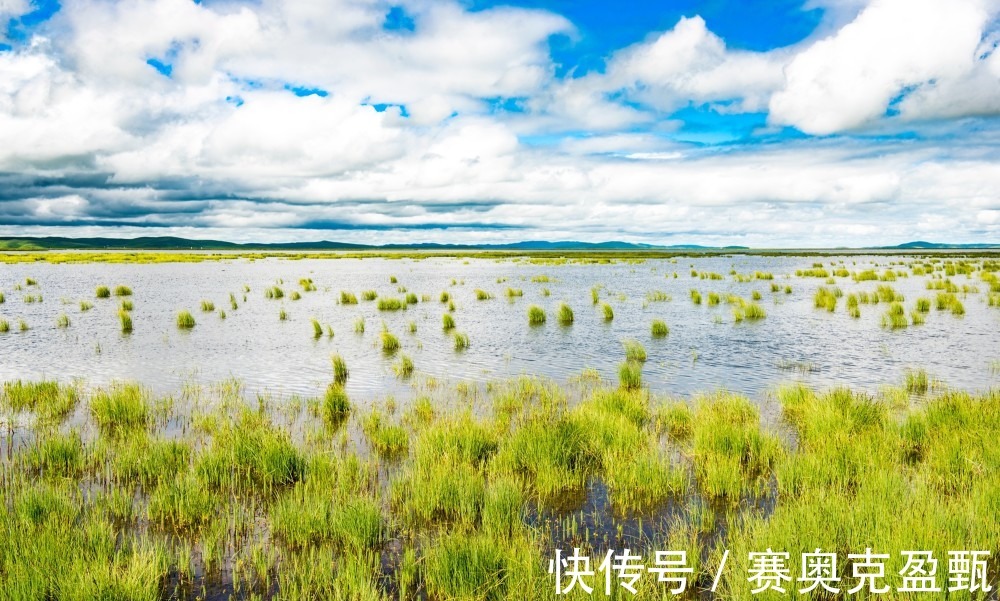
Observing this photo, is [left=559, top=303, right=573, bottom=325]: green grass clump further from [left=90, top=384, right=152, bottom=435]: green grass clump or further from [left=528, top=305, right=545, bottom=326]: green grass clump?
[left=90, top=384, right=152, bottom=435]: green grass clump

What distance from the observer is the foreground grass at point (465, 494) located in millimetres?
6301

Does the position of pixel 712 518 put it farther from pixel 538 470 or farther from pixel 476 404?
pixel 476 404

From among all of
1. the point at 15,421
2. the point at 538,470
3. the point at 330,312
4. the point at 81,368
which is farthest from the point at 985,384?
the point at 330,312

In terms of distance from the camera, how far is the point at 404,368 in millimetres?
19344

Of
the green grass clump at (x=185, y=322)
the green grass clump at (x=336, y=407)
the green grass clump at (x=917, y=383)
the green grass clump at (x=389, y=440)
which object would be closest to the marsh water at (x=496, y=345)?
the green grass clump at (x=185, y=322)

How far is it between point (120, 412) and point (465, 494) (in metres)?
9.06

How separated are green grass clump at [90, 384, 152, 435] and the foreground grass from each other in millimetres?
56

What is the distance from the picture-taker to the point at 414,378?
59.5ft

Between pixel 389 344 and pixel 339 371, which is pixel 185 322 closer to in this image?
pixel 389 344

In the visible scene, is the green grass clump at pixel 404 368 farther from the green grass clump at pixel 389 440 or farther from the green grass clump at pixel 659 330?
the green grass clump at pixel 659 330

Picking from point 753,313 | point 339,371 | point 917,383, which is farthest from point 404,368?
point 753,313

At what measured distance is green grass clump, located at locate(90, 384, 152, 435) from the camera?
12.5 meters

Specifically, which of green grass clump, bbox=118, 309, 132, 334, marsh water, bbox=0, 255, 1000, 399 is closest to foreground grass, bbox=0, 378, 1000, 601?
marsh water, bbox=0, 255, 1000, 399

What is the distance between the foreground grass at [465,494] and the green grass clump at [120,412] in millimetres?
56
